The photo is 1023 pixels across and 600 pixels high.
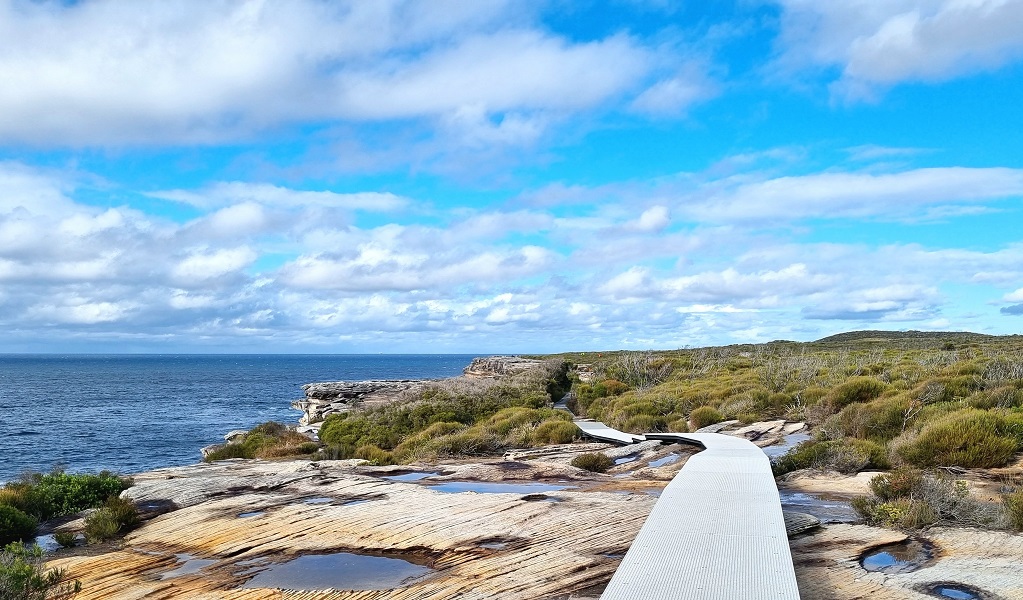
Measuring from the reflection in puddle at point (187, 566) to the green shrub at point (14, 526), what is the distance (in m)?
3.81

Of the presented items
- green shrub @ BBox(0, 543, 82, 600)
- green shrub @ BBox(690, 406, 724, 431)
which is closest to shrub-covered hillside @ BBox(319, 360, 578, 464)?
green shrub @ BBox(690, 406, 724, 431)

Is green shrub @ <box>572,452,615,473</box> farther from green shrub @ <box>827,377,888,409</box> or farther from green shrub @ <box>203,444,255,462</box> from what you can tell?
green shrub @ <box>203,444,255,462</box>

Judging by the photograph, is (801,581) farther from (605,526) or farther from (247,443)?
(247,443)

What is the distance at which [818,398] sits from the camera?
85.1ft

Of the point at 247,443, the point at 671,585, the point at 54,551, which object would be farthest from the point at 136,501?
the point at 247,443

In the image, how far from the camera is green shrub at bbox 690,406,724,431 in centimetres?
2606

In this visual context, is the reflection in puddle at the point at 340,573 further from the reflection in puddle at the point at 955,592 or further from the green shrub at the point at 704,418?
the green shrub at the point at 704,418

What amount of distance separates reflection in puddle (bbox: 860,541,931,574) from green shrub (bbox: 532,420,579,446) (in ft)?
50.0

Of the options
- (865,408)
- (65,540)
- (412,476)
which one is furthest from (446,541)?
(865,408)

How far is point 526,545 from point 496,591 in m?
1.74

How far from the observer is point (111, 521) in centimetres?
1155

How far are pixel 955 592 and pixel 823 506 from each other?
5.08m

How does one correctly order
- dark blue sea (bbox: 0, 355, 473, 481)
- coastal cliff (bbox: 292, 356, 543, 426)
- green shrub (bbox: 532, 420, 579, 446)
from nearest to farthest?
1. green shrub (bbox: 532, 420, 579, 446)
2. dark blue sea (bbox: 0, 355, 473, 481)
3. coastal cliff (bbox: 292, 356, 543, 426)

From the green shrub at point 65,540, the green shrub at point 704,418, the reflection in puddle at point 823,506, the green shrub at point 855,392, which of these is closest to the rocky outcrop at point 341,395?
the green shrub at point 704,418
